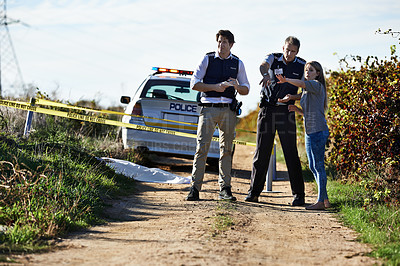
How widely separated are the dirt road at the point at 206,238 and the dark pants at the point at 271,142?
0.34 m

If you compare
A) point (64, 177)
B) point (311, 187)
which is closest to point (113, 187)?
point (64, 177)

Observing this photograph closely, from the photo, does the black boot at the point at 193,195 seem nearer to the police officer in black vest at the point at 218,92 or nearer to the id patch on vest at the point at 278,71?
the police officer in black vest at the point at 218,92

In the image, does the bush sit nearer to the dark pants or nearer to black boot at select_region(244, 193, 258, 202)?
the dark pants

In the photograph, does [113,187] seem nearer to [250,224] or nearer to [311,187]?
[250,224]

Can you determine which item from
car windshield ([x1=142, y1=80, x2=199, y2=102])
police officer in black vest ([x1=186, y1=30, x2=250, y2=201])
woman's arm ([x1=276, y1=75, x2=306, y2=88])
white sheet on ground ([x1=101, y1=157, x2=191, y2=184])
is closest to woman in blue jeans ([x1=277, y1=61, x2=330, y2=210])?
woman's arm ([x1=276, y1=75, x2=306, y2=88])

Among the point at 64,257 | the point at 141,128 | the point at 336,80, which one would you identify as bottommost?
the point at 64,257

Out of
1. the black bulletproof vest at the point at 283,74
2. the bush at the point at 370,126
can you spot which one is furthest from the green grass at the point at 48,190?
the bush at the point at 370,126

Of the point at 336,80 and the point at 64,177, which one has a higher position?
the point at 336,80

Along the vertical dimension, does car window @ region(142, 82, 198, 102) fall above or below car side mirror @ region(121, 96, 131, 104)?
above

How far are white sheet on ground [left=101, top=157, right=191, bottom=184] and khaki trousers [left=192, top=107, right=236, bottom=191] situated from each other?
191cm

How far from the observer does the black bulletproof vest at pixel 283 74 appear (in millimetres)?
6953

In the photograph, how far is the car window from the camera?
1000 cm

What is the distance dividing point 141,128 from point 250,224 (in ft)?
14.0

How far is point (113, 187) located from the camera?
7594 millimetres
